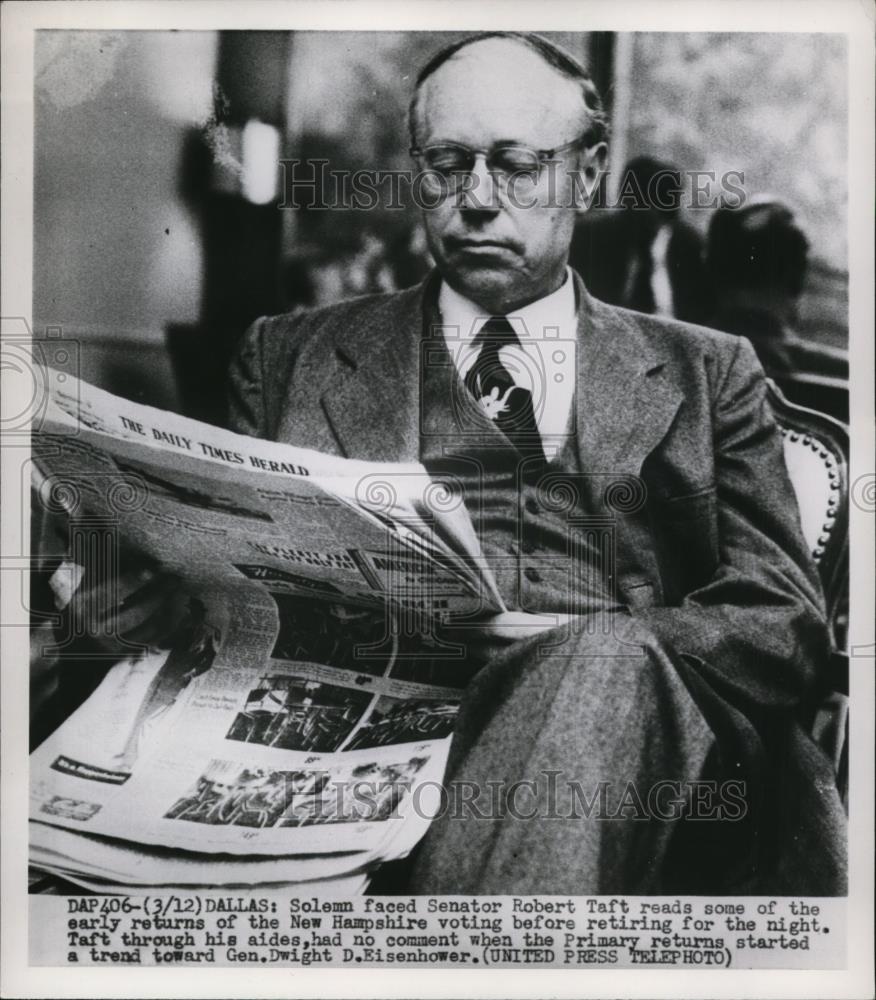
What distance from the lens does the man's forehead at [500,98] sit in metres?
1.65

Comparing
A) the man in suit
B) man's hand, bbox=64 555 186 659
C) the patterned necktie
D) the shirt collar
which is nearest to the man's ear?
the man in suit

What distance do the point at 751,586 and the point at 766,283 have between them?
55 cm

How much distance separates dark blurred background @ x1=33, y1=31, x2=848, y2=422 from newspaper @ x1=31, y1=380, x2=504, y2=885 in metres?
0.17

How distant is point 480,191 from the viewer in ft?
5.44

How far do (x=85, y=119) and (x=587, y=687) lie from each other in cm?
135

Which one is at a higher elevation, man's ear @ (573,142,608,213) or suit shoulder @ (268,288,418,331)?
man's ear @ (573,142,608,213)

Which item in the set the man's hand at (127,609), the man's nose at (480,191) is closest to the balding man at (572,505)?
the man's nose at (480,191)

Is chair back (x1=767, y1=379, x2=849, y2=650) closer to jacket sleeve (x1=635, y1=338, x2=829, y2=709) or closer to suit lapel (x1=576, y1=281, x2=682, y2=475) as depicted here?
jacket sleeve (x1=635, y1=338, x2=829, y2=709)

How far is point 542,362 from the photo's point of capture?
66.2 inches

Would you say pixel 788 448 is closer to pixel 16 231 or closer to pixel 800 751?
pixel 800 751

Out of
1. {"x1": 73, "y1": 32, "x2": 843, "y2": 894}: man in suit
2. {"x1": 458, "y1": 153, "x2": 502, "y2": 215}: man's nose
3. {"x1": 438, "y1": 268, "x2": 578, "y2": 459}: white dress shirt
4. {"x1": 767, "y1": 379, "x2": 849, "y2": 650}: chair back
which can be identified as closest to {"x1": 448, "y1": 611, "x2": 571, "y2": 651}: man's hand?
{"x1": 73, "y1": 32, "x2": 843, "y2": 894}: man in suit

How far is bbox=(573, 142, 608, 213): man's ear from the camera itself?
66.0 inches

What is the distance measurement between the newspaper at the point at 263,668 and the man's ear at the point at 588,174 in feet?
1.84

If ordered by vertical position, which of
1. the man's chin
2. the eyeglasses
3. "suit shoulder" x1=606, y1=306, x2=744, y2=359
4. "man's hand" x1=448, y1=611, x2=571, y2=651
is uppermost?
the eyeglasses
